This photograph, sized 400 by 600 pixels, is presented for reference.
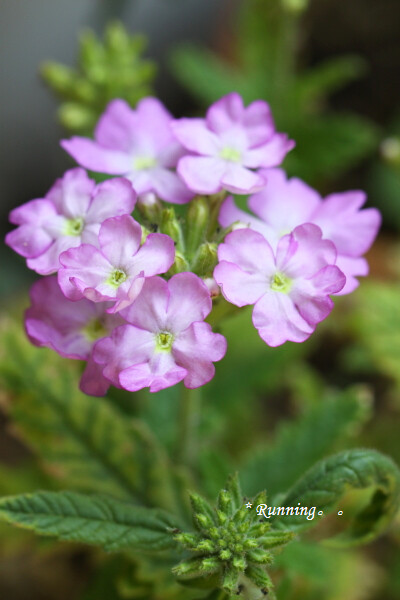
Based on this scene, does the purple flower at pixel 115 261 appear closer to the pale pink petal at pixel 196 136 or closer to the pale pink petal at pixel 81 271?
the pale pink petal at pixel 81 271

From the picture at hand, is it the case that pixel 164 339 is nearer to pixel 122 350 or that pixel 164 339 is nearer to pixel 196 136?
pixel 122 350

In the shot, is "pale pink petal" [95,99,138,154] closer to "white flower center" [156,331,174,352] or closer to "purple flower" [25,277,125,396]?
"purple flower" [25,277,125,396]

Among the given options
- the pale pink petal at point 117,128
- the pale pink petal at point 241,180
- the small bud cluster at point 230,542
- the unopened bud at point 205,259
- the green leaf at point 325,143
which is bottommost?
the small bud cluster at point 230,542

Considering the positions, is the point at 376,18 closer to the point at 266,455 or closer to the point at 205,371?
the point at 266,455

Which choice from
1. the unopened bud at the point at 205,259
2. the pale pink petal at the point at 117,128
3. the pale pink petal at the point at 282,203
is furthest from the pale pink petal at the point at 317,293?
the pale pink petal at the point at 117,128

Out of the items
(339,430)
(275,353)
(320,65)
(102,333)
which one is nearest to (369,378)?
(275,353)

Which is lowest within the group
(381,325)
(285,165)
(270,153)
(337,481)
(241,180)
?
(337,481)

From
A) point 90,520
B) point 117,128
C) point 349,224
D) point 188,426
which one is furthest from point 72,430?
point 349,224

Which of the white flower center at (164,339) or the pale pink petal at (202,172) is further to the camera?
the pale pink petal at (202,172)
